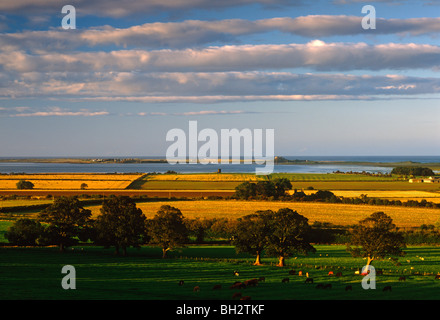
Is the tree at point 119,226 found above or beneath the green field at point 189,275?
above

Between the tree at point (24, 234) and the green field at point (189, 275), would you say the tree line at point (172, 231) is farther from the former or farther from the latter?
the green field at point (189, 275)

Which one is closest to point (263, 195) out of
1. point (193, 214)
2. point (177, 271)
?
point (193, 214)

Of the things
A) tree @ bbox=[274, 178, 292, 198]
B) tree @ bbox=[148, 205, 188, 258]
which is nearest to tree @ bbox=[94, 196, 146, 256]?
tree @ bbox=[148, 205, 188, 258]

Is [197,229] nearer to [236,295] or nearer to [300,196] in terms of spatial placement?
[236,295]

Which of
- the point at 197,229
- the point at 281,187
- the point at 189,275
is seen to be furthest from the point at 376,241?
the point at 281,187

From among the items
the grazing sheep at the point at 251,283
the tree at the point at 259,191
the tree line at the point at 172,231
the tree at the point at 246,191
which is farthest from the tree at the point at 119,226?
the tree at the point at 246,191

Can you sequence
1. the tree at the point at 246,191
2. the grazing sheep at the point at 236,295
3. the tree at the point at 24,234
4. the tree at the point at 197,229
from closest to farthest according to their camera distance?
the grazing sheep at the point at 236,295 → the tree at the point at 24,234 → the tree at the point at 197,229 → the tree at the point at 246,191
